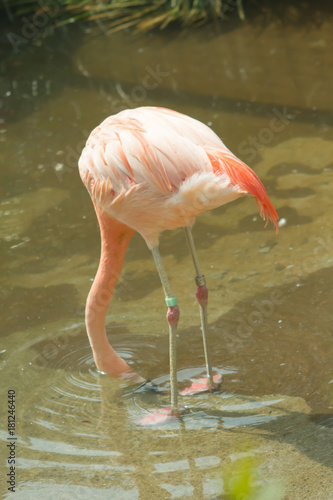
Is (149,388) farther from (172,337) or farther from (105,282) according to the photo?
(105,282)

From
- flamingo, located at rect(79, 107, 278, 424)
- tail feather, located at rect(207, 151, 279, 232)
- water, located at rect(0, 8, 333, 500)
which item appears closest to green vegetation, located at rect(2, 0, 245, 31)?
water, located at rect(0, 8, 333, 500)

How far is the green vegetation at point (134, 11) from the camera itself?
7.16m

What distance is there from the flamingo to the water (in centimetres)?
30

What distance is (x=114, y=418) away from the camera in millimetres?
2775

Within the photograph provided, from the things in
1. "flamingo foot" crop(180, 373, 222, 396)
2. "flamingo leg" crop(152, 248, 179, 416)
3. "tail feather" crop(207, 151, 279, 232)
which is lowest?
"flamingo foot" crop(180, 373, 222, 396)

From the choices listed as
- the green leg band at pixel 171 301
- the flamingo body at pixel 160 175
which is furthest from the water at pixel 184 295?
the flamingo body at pixel 160 175

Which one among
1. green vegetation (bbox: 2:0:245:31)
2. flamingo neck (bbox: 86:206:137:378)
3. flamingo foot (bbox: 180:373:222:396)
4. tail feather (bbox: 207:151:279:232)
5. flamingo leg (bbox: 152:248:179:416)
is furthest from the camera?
green vegetation (bbox: 2:0:245:31)

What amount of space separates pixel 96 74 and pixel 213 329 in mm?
3905

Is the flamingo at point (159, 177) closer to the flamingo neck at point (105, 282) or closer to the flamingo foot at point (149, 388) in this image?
the flamingo neck at point (105, 282)

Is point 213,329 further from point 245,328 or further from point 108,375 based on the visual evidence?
point 108,375

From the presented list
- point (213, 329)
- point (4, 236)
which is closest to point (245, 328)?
point (213, 329)

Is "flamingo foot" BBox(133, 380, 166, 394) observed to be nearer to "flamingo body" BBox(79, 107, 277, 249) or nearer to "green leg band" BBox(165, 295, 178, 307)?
"green leg band" BBox(165, 295, 178, 307)

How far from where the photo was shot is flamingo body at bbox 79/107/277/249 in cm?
242

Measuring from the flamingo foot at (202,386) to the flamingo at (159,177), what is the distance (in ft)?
0.53
